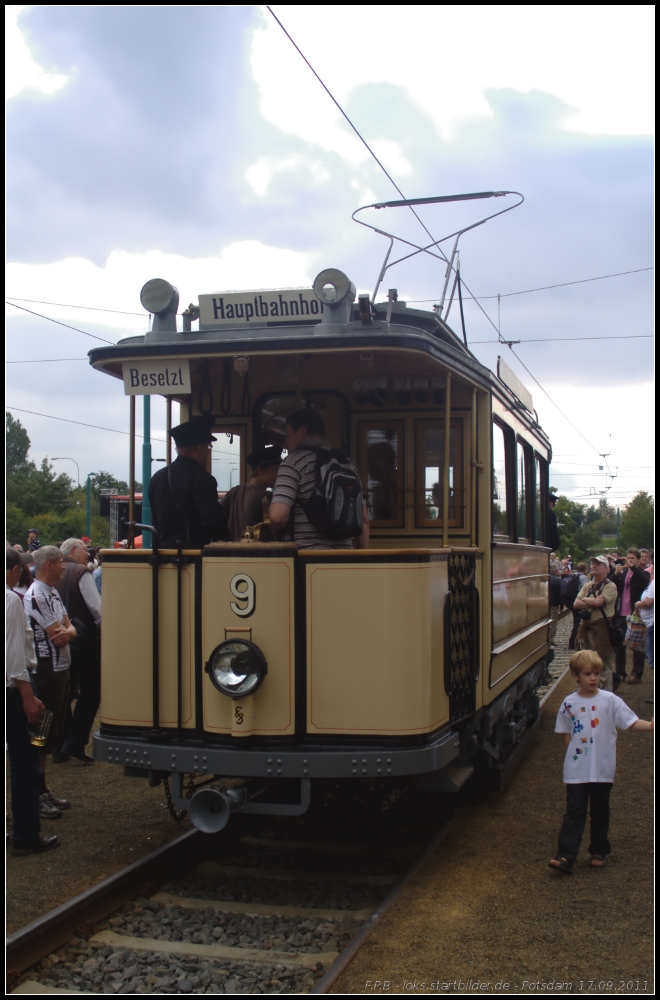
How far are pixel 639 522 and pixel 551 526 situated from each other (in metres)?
70.1

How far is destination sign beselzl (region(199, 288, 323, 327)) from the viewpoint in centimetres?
554

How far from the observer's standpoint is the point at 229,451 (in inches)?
276

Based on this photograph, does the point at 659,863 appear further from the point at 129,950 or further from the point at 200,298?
the point at 200,298

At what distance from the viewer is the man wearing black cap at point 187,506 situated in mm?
5477

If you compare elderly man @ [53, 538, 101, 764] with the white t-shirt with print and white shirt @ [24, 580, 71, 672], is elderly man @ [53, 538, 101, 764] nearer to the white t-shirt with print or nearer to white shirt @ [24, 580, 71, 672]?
white shirt @ [24, 580, 71, 672]

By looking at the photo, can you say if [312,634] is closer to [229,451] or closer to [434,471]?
Answer: [434,471]

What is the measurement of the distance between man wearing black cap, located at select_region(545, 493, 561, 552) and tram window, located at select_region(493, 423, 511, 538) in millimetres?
3671

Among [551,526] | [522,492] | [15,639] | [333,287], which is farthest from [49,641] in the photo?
[551,526]

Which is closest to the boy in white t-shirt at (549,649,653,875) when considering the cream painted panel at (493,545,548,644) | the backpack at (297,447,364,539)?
the cream painted panel at (493,545,548,644)

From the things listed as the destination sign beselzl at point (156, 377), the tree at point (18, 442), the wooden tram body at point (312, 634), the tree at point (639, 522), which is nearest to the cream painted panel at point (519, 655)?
the wooden tram body at point (312, 634)

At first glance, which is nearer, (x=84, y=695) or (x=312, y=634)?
(x=312, y=634)

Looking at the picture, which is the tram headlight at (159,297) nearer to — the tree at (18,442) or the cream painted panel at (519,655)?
the cream painted panel at (519,655)

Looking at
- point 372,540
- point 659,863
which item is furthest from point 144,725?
point 659,863

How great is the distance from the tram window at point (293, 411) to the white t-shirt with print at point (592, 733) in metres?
2.56
